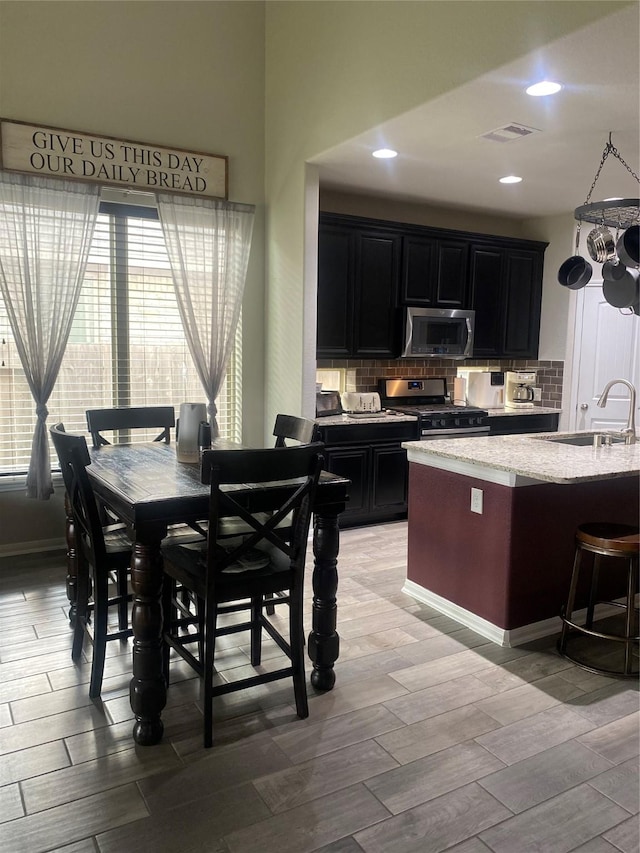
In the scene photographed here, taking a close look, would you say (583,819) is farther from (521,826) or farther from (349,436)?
(349,436)

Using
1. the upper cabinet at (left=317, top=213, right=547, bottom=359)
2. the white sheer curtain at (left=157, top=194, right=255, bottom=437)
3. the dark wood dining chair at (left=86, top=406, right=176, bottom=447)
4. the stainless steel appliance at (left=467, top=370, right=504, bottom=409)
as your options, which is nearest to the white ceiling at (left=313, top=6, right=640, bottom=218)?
the upper cabinet at (left=317, top=213, right=547, bottom=359)

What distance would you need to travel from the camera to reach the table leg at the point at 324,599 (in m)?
2.63

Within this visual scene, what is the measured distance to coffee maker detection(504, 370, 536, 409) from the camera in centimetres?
618

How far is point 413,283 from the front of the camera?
5.36m

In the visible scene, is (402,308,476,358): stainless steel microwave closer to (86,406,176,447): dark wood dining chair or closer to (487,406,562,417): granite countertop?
(487,406,562,417): granite countertop

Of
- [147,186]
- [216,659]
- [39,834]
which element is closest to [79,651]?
[216,659]

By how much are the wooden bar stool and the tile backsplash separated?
2780 mm

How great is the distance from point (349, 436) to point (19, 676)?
2794 millimetres

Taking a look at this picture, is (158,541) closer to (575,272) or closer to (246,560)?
(246,560)

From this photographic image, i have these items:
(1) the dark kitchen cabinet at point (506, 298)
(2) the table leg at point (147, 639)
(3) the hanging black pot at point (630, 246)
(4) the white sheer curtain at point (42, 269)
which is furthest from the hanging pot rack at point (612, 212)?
(4) the white sheer curtain at point (42, 269)

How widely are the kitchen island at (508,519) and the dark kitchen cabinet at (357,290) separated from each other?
1677mm

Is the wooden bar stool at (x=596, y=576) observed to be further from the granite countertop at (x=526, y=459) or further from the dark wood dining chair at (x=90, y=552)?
the dark wood dining chair at (x=90, y=552)

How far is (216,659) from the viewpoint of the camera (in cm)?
291

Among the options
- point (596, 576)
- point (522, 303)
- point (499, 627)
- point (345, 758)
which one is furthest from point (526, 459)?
point (522, 303)
